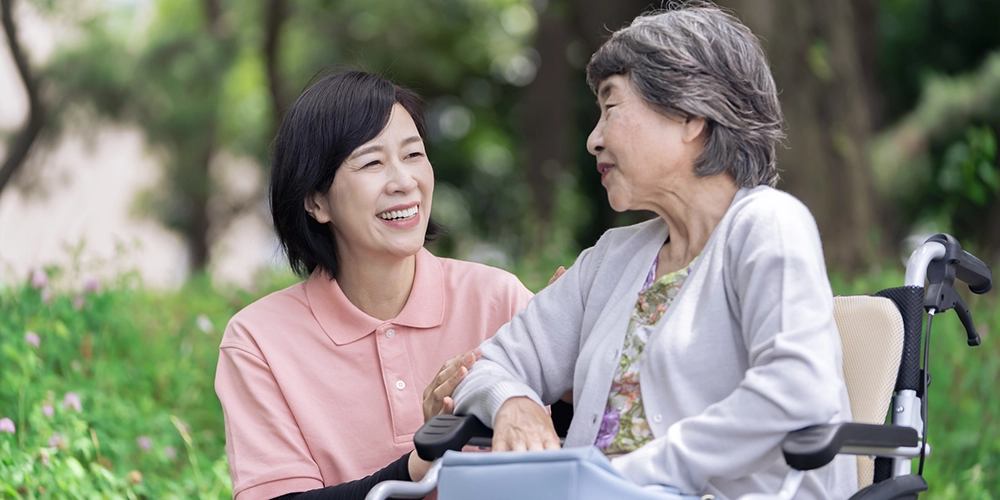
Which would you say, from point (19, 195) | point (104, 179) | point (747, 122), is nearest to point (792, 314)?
point (747, 122)

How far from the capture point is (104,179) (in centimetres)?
1714

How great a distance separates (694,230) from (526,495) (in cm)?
66

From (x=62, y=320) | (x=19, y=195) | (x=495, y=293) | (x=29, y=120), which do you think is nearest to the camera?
(x=495, y=293)

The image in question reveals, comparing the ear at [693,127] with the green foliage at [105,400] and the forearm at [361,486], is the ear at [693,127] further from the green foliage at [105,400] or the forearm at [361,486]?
the green foliage at [105,400]

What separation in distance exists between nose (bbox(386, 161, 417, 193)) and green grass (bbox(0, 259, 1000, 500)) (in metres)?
1.33

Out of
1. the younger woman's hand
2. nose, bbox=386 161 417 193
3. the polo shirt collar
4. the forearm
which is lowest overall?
the forearm

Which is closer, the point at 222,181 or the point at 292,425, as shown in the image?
the point at 292,425

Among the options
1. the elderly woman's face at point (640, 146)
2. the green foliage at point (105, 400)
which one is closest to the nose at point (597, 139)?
the elderly woman's face at point (640, 146)

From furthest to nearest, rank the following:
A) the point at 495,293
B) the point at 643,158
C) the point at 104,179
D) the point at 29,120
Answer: the point at 104,179 < the point at 29,120 < the point at 495,293 < the point at 643,158

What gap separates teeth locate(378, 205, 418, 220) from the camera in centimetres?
255

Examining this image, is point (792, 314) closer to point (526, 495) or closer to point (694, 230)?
point (694, 230)

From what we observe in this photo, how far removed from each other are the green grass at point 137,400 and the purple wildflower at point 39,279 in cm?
3

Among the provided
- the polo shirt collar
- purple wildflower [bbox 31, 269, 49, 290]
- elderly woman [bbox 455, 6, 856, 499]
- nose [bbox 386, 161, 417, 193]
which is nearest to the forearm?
elderly woman [bbox 455, 6, 856, 499]

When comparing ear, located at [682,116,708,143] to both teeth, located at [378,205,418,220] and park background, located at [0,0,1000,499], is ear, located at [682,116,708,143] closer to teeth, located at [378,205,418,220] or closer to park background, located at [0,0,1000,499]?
teeth, located at [378,205,418,220]
